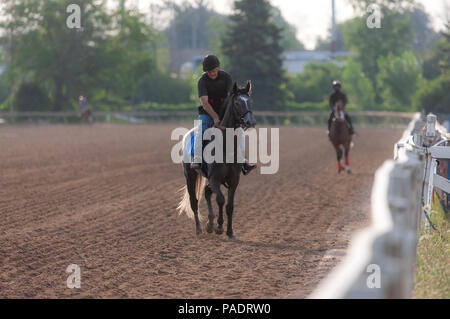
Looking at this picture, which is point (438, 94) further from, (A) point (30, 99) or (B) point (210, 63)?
(B) point (210, 63)

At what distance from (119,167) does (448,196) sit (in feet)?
37.1

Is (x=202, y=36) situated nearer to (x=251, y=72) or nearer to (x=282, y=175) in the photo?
(x=251, y=72)

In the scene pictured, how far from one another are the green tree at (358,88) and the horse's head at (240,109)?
62596 mm

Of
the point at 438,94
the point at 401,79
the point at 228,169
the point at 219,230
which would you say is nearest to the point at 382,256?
the point at 228,169

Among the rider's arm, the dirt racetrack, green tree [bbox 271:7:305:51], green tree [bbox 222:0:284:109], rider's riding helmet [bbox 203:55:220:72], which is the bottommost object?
the dirt racetrack

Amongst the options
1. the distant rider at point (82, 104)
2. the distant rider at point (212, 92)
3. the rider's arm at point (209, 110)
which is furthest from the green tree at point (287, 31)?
the rider's arm at point (209, 110)

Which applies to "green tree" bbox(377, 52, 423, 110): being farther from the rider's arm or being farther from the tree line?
the rider's arm

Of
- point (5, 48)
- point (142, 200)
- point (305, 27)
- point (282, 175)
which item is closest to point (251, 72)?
point (5, 48)

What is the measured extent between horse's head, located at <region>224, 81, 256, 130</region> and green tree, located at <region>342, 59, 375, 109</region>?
62596 millimetres

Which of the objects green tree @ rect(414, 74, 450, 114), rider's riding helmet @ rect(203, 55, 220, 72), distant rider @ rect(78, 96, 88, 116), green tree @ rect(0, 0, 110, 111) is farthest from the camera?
green tree @ rect(0, 0, 110, 111)

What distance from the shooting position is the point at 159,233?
9.55 metres

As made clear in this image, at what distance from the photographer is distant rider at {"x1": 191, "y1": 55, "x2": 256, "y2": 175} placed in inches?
357

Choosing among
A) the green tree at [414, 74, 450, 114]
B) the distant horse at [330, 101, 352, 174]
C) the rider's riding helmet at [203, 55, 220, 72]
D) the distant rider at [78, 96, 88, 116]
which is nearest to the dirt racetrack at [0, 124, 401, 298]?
the distant horse at [330, 101, 352, 174]

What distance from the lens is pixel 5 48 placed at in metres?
69.2
